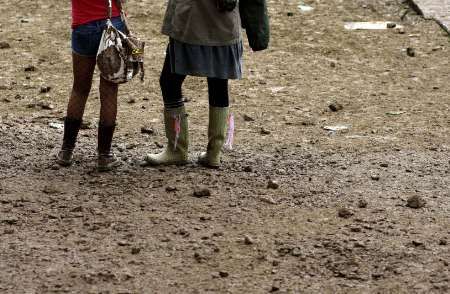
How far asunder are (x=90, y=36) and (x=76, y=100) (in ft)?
1.47

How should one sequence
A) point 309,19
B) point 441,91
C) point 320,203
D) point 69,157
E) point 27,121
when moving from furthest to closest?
point 309,19 → point 441,91 → point 27,121 → point 69,157 → point 320,203

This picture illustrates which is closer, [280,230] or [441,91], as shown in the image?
[280,230]

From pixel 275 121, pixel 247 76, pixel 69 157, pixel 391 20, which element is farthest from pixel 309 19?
pixel 69 157

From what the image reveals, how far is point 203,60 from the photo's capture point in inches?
210

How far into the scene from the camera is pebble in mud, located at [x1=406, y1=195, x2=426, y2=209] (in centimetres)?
511

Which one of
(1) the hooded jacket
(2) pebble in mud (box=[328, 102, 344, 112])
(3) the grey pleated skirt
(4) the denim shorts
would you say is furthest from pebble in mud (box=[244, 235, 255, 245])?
(2) pebble in mud (box=[328, 102, 344, 112])

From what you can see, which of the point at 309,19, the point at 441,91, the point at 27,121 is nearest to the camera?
the point at 27,121

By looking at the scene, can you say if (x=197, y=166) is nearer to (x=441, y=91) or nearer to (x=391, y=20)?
(x=441, y=91)

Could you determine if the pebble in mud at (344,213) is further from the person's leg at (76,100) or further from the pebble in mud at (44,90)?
the pebble in mud at (44,90)

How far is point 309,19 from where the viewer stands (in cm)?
985

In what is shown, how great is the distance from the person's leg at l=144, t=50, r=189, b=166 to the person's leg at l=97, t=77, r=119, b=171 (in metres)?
0.26

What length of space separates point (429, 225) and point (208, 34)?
150 centimetres

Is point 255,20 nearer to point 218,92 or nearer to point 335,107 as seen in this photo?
point 218,92

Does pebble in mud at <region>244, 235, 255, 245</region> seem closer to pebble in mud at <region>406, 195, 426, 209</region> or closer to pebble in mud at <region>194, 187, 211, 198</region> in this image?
pebble in mud at <region>194, 187, 211, 198</region>
